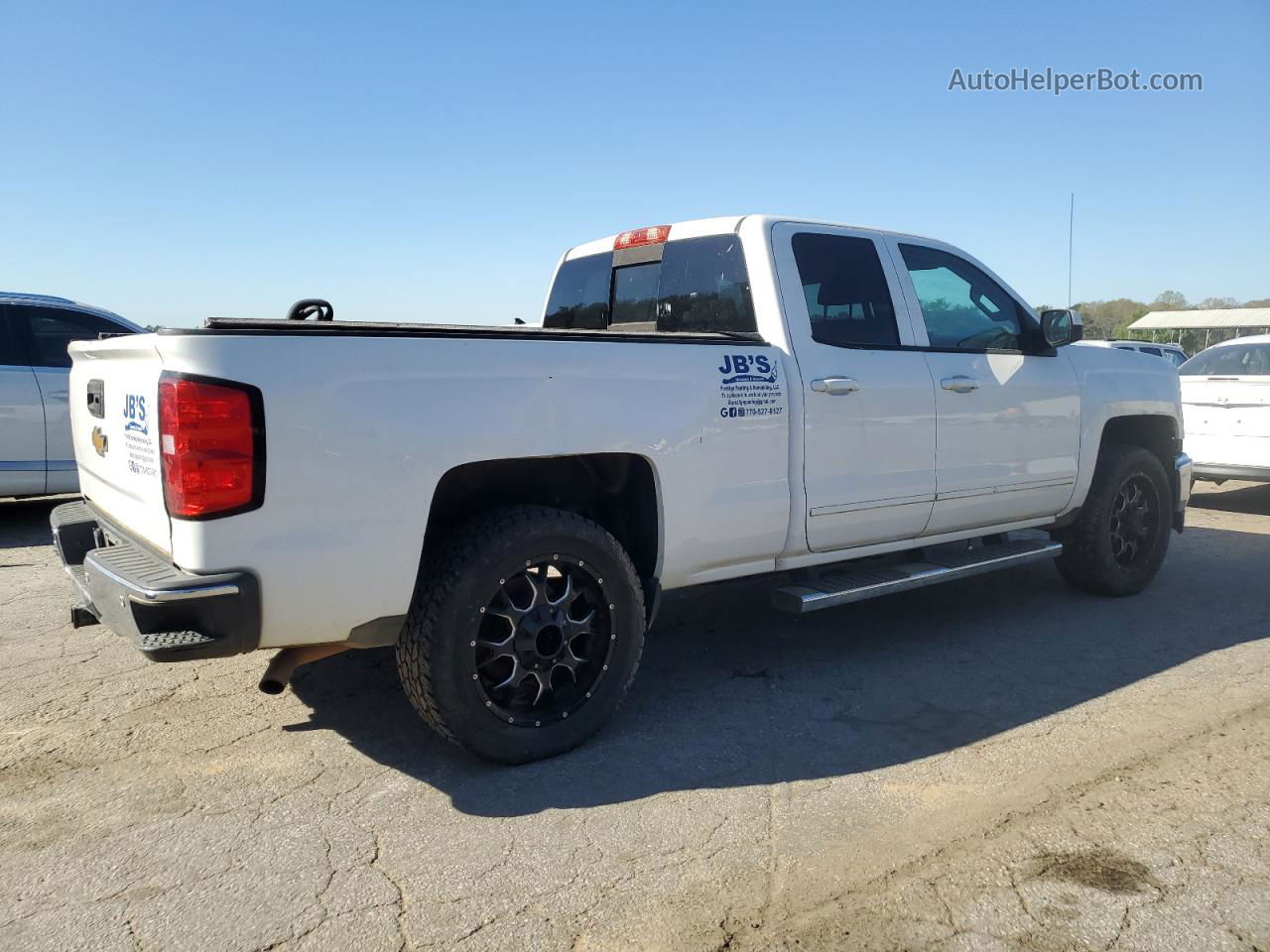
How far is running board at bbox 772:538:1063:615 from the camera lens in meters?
4.25

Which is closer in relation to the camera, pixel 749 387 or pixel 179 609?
pixel 179 609

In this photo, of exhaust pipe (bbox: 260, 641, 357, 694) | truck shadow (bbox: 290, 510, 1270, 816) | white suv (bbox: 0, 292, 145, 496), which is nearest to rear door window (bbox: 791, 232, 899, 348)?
truck shadow (bbox: 290, 510, 1270, 816)

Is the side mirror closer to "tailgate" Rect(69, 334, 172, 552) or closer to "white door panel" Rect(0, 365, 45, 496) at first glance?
"tailgate" Rect(69, 334, 172, 552)

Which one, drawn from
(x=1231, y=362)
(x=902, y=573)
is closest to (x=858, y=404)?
(x=902, y=573)

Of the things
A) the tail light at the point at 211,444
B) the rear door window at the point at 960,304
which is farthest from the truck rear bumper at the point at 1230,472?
the tail light at the point at 211,444

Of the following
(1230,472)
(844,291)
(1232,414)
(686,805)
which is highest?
(844,291)

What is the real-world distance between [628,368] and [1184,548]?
6.01m

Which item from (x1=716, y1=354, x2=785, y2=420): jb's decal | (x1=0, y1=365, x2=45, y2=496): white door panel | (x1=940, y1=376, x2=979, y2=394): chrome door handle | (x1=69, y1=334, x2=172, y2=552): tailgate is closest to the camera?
(x1=69, y1=334, x2=172, y2=552): tailgate

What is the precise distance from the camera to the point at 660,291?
4.89m

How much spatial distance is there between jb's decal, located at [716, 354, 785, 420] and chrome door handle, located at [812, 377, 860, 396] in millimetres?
220

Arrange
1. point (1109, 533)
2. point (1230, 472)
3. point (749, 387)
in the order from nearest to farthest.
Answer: point (749, 387) → point (1109, 533) → point (1230, 472)

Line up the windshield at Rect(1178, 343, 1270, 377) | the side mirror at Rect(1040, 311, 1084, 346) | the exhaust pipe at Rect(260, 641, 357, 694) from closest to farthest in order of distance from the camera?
the exhaust pipe at Rect(260, 641, 357, 694), the side mirror at Rect(1040, 311, 1084, 346), the windshield at Rect(1178, 343, 1270, 377)

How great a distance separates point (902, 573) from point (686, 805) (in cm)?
198

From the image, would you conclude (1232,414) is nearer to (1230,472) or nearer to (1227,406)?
(1227,406)
